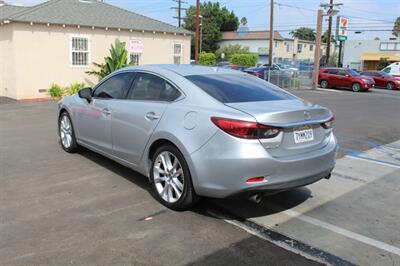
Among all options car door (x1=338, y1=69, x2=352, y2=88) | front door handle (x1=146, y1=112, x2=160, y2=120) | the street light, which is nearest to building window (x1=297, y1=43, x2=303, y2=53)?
the street light

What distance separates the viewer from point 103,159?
22.5 ft

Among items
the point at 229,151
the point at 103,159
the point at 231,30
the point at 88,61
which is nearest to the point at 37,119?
the point at 103,159

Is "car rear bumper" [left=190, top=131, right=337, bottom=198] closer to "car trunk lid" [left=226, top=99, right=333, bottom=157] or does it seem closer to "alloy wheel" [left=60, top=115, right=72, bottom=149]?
"car trunk lid" [left=226, top=99, right=333, bottom=157]

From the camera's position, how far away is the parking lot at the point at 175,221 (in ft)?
12.2

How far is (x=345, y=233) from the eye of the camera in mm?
4254

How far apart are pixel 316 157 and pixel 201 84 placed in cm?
151

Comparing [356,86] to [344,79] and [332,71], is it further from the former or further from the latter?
[332,71]

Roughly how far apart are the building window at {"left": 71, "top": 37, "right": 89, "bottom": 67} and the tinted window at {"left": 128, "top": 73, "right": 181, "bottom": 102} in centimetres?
1373

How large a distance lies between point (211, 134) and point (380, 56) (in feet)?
187

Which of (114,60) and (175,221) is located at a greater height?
(114,60)

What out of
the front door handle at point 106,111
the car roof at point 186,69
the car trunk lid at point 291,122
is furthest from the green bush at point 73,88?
the car trunk lid at point 291,122

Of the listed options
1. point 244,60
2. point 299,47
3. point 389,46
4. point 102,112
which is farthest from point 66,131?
point 299,47

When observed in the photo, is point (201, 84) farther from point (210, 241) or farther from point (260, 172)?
point (210, 241)

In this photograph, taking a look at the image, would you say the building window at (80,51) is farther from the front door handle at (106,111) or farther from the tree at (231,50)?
the tree at (231,50)
